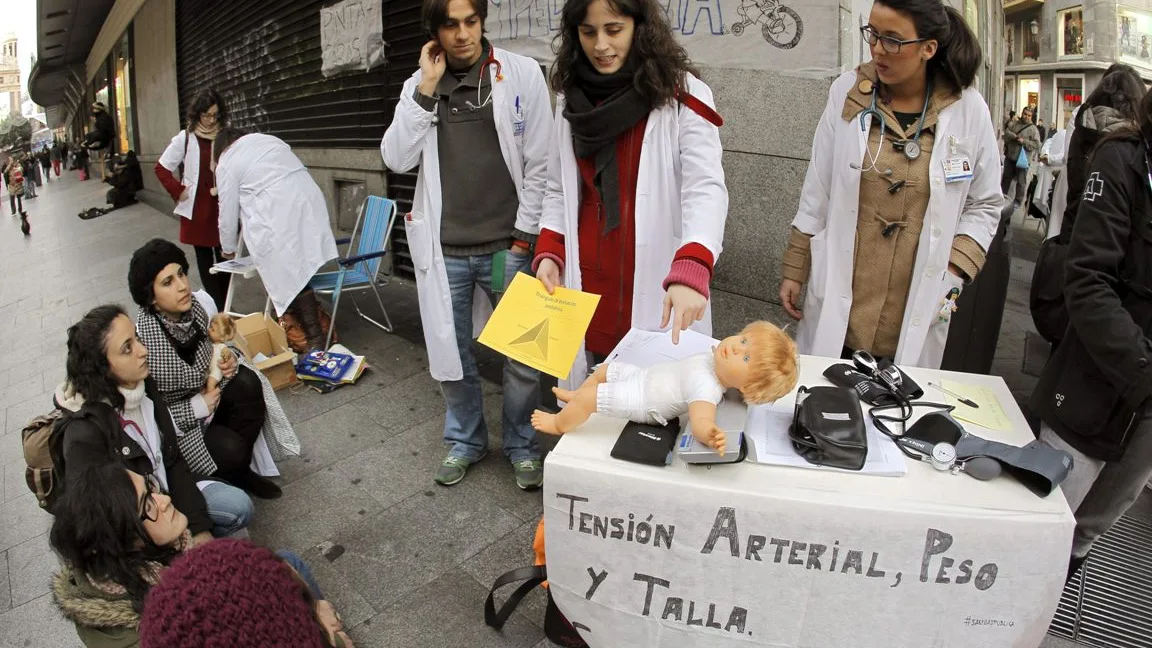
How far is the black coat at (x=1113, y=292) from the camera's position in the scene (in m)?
1.93

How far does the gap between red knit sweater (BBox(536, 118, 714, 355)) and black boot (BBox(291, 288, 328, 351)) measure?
2.89m

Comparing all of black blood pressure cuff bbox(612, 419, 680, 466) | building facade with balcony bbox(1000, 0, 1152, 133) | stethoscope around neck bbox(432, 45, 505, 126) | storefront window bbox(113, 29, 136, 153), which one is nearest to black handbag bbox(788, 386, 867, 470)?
black blood pressure cuff bbox(612, 419, 680, 466)

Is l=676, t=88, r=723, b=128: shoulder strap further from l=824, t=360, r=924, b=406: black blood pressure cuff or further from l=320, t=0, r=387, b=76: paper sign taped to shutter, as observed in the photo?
l=320, t=0, r=387, b=76: paper sign taped to shutter

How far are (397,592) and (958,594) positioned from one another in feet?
6.08

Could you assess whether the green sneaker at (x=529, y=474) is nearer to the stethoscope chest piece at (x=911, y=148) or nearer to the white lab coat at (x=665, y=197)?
the white lab coat at (x=665, y=197)

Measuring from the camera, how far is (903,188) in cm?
236

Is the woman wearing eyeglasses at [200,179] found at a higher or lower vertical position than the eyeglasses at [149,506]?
higher

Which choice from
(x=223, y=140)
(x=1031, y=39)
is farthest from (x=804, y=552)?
(x=223, y=140)

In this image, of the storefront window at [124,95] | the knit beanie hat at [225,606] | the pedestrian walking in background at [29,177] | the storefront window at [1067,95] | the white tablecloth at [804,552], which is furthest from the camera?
the pedestrian walking in background at [29,177]

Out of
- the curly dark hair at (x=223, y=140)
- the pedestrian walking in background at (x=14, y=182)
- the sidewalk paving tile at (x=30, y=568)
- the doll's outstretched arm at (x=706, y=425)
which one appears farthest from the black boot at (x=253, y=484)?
the pedestrian walking in background at (x=14, y=182)

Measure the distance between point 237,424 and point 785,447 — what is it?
2.40m

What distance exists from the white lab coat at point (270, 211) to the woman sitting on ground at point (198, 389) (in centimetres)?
146

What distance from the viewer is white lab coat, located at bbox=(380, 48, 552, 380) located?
278cm

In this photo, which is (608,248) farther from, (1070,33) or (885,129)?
(1070,33)
